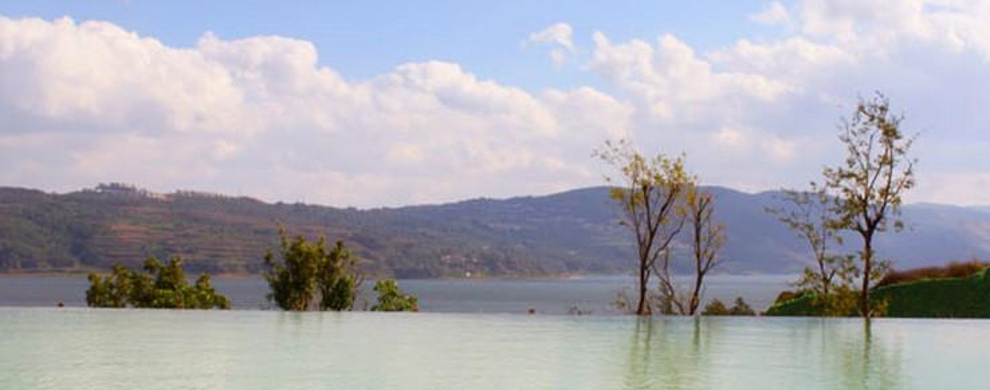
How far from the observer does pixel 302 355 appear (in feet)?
35.9

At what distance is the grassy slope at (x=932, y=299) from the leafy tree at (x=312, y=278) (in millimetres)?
9856

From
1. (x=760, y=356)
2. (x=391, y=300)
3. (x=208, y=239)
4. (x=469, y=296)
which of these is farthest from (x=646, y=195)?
(x=208, y=239)

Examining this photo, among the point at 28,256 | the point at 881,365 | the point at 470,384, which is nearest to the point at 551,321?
the point at 881,365

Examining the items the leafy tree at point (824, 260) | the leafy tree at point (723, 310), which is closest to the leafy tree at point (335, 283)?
the leafy tree at point (723, 310)

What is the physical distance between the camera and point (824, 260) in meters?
21.4

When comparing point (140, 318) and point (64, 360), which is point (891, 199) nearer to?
point (140, 318)

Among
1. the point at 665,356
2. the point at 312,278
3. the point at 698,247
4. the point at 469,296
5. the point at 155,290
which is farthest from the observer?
the point at 469,296

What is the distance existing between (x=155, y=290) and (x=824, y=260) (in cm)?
1411

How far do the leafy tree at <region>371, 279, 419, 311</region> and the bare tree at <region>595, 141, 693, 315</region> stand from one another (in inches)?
189

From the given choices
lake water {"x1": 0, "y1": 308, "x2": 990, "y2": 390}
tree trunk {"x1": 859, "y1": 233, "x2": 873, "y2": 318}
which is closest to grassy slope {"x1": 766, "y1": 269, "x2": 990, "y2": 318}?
tree trunk {"x1": 859, "y1": 233, "x2": 873, "y2": 318}

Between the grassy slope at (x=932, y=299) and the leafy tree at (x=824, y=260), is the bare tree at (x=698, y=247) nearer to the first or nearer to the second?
the leafy tree at (x=824, y=260)

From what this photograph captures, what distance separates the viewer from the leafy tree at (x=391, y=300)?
22109 mm

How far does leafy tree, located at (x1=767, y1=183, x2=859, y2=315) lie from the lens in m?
20.8

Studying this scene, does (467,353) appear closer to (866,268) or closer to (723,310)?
(866,268)
